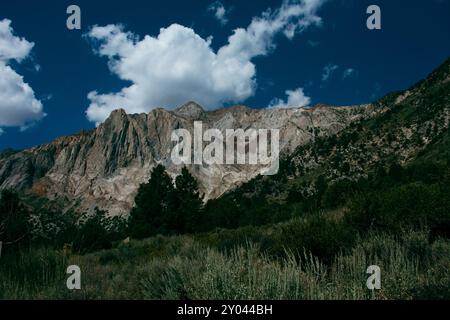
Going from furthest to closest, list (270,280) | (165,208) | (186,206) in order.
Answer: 1. (165,208)
2. (186,206)
3. (270,280)

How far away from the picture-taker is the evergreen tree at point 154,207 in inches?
1459

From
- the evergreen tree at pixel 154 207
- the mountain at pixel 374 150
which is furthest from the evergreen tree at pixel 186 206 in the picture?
the mountain at pixel 374 150

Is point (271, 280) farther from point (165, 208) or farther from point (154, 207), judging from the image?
point (165, 208)

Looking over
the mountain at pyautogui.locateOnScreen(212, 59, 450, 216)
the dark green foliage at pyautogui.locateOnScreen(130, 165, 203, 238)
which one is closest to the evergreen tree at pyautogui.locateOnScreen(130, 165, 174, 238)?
the dark green foliage at pyautogui.locateOnScreen(130, 165, 203, 238)

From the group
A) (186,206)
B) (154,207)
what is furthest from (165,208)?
(186,206)

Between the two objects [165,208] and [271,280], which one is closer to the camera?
[271,280]

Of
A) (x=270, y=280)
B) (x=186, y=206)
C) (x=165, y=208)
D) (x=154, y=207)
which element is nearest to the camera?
(x=270, y=280)

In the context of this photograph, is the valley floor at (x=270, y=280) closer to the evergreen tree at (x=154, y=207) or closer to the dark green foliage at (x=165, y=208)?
the evergreen tree at (x=154, y=207)

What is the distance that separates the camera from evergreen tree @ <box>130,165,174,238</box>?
122 feet

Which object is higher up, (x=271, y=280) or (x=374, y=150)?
(x=374, y=150)

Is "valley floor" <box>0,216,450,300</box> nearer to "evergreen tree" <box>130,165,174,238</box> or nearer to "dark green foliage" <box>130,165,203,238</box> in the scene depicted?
"evergreen tree" <box>130,165,174,238</box>

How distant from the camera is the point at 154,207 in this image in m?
40.0
